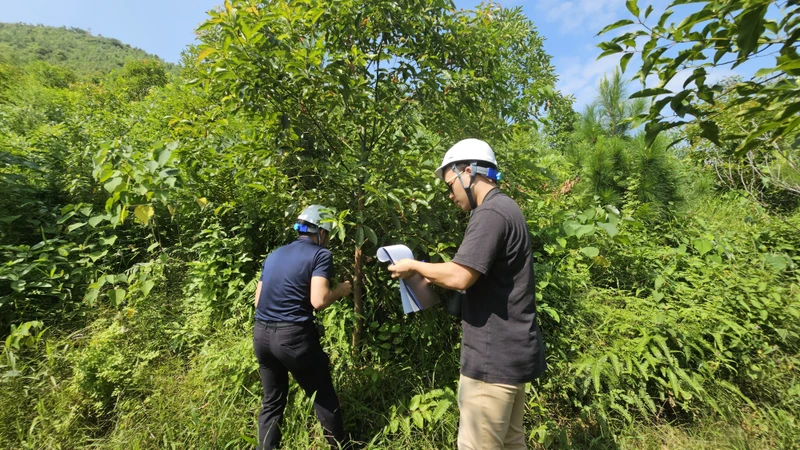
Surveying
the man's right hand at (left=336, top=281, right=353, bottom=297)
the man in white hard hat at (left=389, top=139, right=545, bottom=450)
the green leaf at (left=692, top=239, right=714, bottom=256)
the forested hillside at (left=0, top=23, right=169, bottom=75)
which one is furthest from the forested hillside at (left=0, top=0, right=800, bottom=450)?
the forested hillside at (left=0, top=23, right=169, bottom=75)

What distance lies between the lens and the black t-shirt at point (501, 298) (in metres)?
1.69

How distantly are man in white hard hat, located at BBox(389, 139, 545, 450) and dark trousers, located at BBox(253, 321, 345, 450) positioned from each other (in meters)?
0.93

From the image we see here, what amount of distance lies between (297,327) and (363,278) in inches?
32.1

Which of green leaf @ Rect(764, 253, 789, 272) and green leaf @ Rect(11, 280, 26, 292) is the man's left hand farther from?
green leaf @ Rect(764, 253, 789, 272)

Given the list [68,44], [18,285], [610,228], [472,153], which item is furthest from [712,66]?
[68,44]

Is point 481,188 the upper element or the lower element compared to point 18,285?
upper

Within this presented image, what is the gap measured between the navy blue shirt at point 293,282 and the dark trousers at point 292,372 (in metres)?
0.08

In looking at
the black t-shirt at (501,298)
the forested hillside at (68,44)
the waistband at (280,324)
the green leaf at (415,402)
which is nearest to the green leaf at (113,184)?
the waistband at (280,324)

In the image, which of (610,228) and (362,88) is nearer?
(362,88)

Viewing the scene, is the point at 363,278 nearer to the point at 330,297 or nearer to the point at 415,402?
the point at 330,297

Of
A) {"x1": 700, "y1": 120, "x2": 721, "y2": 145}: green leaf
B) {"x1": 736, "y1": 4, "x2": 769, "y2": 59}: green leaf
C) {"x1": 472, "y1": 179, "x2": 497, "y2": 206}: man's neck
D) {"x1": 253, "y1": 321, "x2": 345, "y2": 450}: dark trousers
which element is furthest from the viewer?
{"x1": 253, "y1": 321, "x2": 345, "y2": 450}: dark trousers

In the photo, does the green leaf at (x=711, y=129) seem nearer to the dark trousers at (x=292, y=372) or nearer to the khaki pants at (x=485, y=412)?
the khaki pants at (x=485, y=412)

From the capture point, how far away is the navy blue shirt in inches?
89.6

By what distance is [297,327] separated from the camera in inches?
88.7
